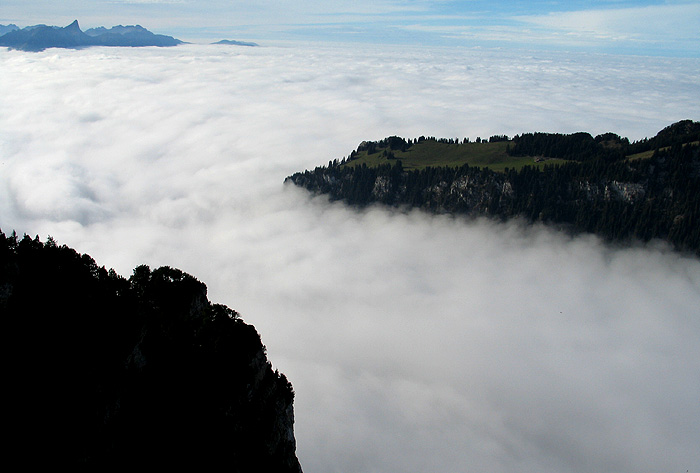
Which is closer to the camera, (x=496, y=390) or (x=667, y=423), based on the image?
(x=667, y=423)

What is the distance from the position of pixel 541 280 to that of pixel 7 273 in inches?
6943

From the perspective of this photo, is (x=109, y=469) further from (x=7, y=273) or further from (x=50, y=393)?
(x=7, y=273)

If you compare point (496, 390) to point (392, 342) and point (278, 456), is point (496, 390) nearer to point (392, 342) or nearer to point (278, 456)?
point (392, 342)

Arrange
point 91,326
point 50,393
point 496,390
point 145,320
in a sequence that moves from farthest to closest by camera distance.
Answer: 1. point 496,390
2. point 145,320
3. point 91,326
4. point 50,393

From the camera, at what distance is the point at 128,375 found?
34.3 metres

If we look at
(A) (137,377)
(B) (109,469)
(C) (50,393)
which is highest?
(C) (50,393)

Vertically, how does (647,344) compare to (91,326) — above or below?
below

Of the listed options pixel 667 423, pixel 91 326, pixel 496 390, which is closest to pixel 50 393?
pixel 91 326

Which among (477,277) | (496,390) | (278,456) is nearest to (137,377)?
(278,456)

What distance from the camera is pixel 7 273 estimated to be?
3167cm

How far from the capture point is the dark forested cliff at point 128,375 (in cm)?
2955

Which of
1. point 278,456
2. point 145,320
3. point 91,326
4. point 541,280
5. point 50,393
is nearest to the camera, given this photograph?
point 50,393

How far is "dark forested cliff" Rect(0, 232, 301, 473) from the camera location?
2955 cm

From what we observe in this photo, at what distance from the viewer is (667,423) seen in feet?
364
